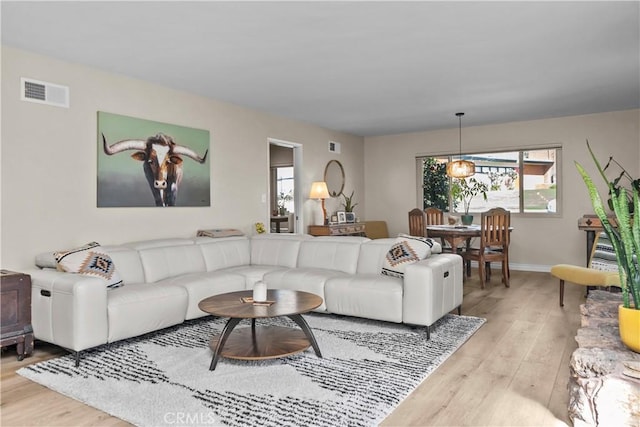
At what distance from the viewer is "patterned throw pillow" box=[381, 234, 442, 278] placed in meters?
3.84

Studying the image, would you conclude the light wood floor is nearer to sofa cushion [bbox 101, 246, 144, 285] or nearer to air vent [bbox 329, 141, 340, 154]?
sofa cushion [bbox 101, 246, 144, 285]

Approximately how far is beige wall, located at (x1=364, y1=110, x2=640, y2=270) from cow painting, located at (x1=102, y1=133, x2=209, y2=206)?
400 centimetres

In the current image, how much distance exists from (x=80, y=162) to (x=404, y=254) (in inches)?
118

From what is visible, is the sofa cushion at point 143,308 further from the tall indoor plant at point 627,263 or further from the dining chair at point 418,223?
the dining chair at point 418,223

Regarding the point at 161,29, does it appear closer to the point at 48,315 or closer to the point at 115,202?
the point at 115,202

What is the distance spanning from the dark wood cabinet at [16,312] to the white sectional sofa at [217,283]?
0.18ft

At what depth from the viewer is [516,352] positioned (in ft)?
10.5

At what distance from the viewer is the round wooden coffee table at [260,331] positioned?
283 centimetres

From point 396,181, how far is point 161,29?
5603 millimetres

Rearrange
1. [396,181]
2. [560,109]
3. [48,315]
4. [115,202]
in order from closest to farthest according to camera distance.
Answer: [48,315], [115,202], [560,109], [396,181]

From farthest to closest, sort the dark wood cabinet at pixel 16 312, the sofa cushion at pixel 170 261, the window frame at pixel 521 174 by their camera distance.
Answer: the window frame at pixel 521 174 < the sofa cushion at pixel 170 261 < the dark wood cabinet at pixel 16 312

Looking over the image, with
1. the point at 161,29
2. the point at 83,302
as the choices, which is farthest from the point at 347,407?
the point at 161,29

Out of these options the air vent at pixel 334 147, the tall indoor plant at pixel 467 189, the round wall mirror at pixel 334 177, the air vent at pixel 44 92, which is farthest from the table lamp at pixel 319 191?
the air vent at pixel 44 92

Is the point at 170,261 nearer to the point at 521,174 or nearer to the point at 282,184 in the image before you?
the point at 282,184
